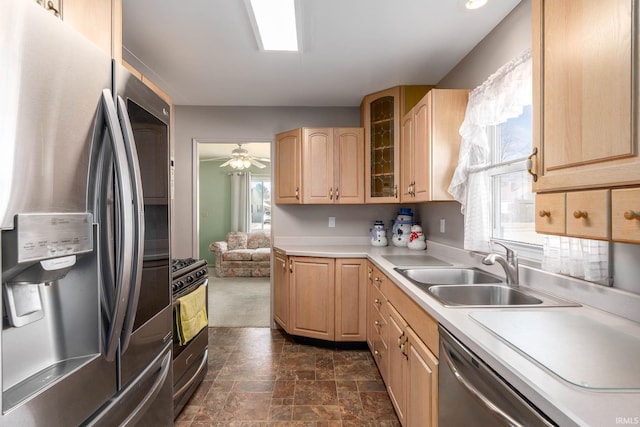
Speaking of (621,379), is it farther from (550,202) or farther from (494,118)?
(494,118)

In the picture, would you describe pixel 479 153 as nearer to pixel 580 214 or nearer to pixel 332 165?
pixel 580 214

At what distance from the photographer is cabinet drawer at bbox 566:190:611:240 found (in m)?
0.81

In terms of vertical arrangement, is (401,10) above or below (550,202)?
above

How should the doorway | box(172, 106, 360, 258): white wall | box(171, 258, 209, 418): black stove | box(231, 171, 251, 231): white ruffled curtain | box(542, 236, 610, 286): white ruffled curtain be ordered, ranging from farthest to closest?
box(231, 171, 251, 231): white ruffled curtain, the doorway, box(172, 106, 360, 258): white wall, box(171, 258, 209, 418): black stove, box(542, 236, 610, 286): white ruffled curtain

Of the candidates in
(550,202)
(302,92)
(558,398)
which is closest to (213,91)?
(302,92)

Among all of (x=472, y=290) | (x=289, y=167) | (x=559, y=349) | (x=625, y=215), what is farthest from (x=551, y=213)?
(x=289, y=167)

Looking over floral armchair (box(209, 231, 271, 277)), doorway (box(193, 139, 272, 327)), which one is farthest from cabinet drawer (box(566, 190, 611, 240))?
doorway (box(193, 139, 272, 327))

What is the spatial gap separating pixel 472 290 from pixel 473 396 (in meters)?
0.79

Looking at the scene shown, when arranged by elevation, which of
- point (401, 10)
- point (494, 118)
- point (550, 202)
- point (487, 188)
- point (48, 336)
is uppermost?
point (401, 10)

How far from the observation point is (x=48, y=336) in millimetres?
747

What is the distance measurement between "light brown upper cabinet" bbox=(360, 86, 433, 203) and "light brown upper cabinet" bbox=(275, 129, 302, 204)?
2.27ft

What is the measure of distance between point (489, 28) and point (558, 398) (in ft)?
6.98

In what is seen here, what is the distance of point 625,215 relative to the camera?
2.44ft

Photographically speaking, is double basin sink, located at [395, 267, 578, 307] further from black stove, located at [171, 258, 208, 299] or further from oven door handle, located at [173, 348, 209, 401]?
oven door handle, located at [173, 348, 209, 401]
